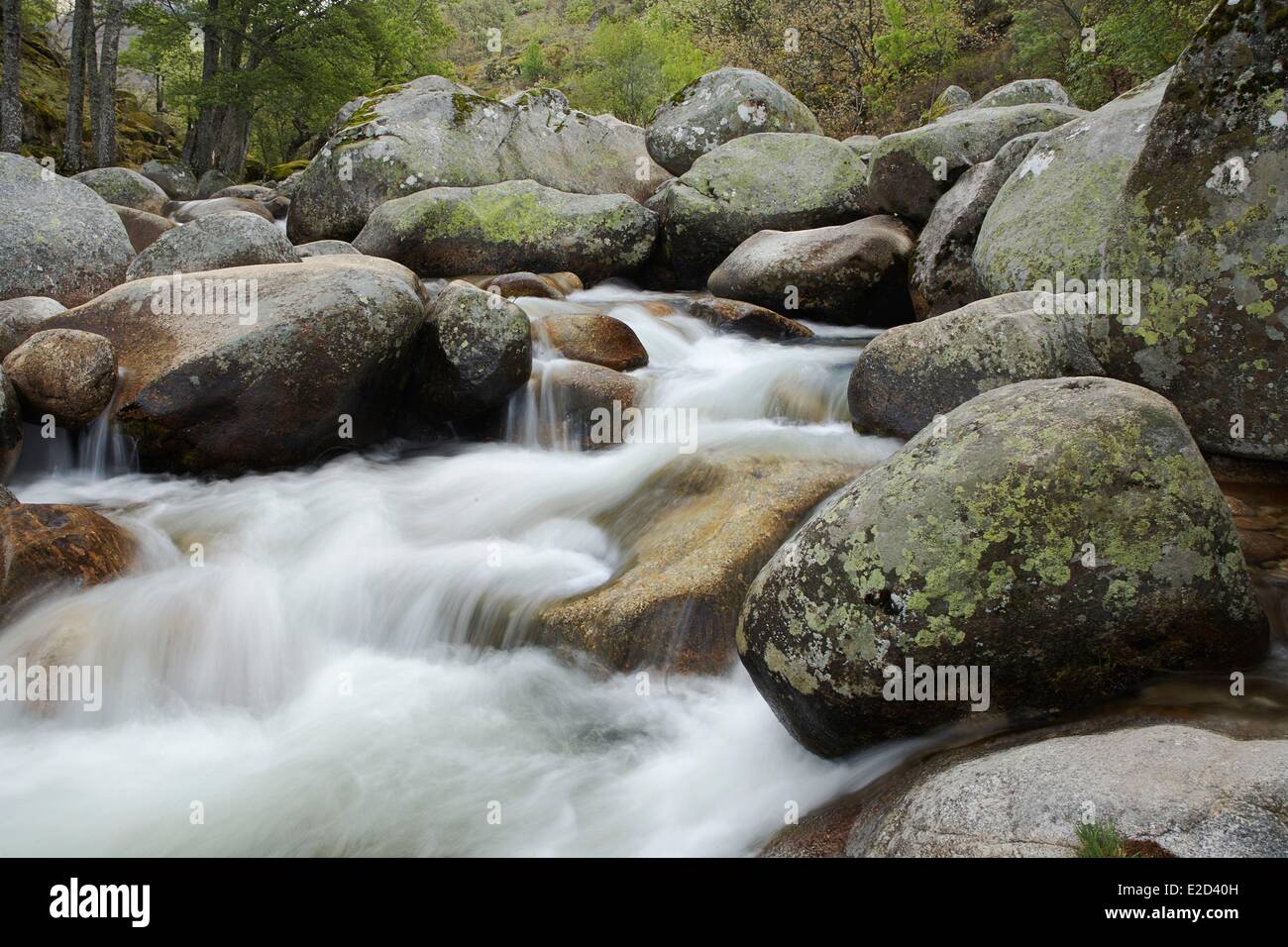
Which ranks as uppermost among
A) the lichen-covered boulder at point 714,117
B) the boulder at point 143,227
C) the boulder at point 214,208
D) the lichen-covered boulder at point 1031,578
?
the lichen-covered boulder at point 714,117

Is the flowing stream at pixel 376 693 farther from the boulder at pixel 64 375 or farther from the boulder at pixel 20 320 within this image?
the boulder at pixel 20 320

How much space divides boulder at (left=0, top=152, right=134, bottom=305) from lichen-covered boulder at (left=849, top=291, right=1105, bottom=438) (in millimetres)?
8826

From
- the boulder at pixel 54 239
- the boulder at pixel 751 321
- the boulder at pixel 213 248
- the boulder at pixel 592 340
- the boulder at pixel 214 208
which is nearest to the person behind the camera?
the boulder at pixel 213 248

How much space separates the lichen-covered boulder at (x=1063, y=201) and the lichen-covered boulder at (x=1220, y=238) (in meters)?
1.97

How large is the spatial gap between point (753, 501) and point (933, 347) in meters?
1.96

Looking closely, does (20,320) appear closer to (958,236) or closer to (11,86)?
(958,236)

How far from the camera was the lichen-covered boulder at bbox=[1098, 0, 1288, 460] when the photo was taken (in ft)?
15.8

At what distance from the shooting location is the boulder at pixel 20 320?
26.7ft

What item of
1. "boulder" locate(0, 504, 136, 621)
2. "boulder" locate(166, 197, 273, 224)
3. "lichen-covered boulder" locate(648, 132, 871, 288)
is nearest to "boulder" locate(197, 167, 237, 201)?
"boulder" locate(166, 197, 273, 224)

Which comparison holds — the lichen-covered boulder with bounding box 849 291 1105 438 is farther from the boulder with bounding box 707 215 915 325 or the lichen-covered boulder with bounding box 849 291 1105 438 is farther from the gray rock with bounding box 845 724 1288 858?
the boulder with bounding box 707 215 915 325

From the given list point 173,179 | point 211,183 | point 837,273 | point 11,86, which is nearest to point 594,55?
point 211,183

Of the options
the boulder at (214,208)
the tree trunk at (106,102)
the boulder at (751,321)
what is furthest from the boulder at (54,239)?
the tree trunk at (106,102)

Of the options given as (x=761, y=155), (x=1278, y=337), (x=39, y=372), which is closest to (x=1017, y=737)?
(x=1278, y=337)

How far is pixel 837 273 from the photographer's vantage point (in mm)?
10953
